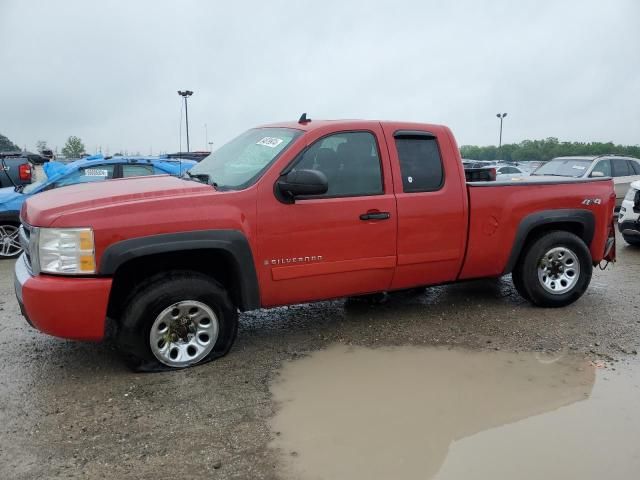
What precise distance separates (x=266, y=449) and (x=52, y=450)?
3.85 ft

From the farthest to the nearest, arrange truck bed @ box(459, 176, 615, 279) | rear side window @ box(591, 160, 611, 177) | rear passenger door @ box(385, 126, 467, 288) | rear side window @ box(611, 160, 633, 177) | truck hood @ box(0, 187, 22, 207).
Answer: rear side window @ box(611, 160, 633, 177) < rear side window @ box(591, 160, 611, 177) < truck hood @ box(0, 187, 22, 207) < truck bed @ box(459, 176, 615, 279) < rear passenger door @ box(385, 126, 467, 288)

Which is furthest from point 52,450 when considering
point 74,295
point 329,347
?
point 329,347

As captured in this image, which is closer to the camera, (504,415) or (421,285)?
(504,415)

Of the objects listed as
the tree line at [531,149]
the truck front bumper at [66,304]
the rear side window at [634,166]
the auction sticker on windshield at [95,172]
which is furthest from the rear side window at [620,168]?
the tree line at [531,149]

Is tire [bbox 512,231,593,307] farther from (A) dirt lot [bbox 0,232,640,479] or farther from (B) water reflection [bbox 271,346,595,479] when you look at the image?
(B) water reflection [bbox 271,346,595,479]

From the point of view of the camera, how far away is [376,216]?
440cm

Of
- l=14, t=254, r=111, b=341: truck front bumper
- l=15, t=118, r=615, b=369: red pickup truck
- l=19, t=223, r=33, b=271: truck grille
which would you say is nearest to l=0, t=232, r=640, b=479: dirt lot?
l=15, t=118, r=615, b=369: red pickup truck

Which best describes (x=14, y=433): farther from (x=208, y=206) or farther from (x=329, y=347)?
(x=329, y=347)

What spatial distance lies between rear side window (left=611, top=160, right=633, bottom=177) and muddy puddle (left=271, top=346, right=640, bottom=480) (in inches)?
389

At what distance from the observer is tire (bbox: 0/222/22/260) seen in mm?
8008

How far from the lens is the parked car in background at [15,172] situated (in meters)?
10.4

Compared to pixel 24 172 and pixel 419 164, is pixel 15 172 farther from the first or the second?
pixel 419 164

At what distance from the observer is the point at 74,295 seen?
352 centimetres

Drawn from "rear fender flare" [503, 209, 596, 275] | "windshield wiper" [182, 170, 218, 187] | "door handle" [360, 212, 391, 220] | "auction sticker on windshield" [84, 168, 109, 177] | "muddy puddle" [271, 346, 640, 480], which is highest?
"auction sticker on windshield" [84, 168, 109, 177]
